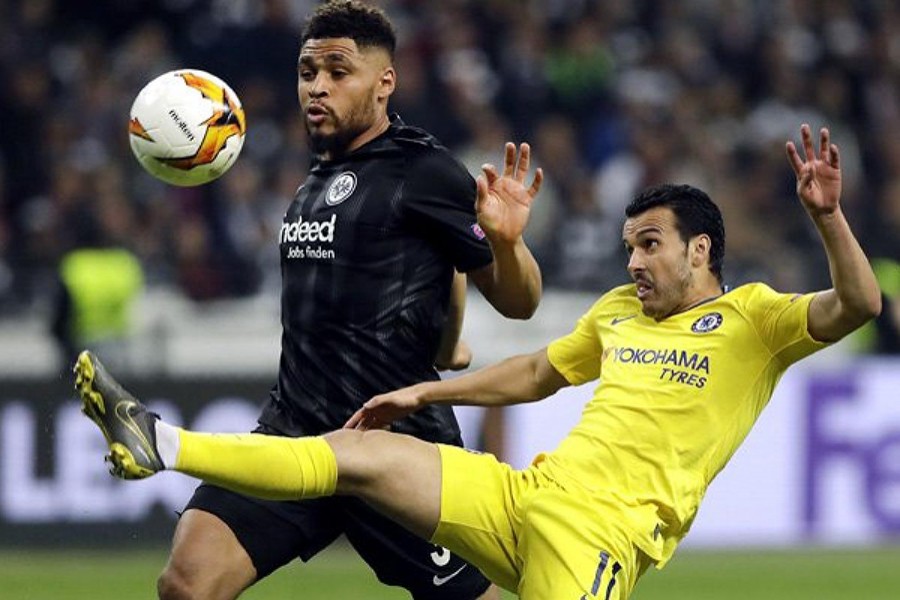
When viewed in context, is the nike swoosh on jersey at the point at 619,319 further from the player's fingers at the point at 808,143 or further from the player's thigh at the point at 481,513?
the player's fingers at the point at 808,143

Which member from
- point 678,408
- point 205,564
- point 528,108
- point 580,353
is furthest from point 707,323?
point 528,108

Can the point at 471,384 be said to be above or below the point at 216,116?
below

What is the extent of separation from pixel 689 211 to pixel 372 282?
1060mm

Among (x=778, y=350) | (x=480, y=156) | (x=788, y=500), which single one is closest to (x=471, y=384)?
(x=778, y=350)

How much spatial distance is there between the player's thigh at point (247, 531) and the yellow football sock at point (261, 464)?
1.68 feet

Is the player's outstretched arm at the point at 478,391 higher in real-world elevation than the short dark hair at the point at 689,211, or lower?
lower

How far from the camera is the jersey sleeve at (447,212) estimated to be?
247 inches

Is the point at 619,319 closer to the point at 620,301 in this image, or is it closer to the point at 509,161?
the point at 620,301

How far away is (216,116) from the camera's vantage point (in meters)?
6.43

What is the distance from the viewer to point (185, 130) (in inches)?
249

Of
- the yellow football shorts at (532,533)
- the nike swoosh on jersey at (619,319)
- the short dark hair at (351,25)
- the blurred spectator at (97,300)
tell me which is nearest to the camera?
the yellow football shorts at (532,533)

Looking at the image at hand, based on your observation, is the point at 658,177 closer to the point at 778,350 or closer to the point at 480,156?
the point at 480,156

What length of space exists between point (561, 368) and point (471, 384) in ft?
1.08

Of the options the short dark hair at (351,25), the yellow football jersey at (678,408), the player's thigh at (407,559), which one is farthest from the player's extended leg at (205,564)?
the short dark hair at (351,25)
